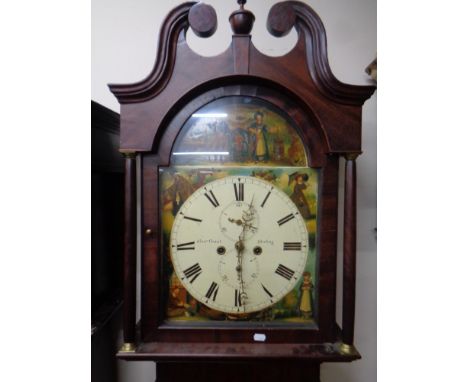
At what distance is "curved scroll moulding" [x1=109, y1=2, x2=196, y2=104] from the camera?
2.42 ft

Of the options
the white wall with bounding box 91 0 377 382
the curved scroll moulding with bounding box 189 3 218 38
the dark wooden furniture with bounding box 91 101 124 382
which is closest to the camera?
the curved scroll moulding with bounding box 189 3 218 38

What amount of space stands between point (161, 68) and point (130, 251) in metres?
0.46

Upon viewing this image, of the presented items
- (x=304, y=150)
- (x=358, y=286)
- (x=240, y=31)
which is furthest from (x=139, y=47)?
(x=358, y=286)

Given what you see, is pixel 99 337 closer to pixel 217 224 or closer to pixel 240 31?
pixel 217 224

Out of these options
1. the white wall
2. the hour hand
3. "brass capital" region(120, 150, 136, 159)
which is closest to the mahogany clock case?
"brass capital" region(120, 150, 136, 159)

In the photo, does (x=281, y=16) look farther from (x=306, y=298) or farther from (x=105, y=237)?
(x=105, y=237)

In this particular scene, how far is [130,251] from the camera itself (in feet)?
2.51

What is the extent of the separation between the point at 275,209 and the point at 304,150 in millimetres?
173

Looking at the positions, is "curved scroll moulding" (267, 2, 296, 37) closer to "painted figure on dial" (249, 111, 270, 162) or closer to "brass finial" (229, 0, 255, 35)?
"brass finial" (229, 0, 255, 35)

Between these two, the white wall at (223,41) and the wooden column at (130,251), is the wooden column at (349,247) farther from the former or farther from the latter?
the wooden column at (130,251)

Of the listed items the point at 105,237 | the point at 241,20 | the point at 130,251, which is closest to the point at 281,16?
the point at 241,20

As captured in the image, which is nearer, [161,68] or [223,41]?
[161,68]

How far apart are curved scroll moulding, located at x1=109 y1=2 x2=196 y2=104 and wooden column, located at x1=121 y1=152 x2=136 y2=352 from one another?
0.49ft

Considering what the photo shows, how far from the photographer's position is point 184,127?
787 millimetres
